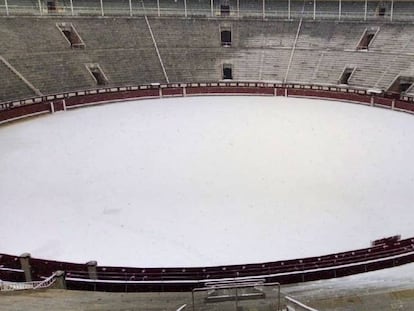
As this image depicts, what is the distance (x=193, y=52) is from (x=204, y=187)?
23773mm

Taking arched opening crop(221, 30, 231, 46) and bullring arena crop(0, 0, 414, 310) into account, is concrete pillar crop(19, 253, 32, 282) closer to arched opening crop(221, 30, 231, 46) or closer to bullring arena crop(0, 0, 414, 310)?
bullring arena crop(0, 0, 414, 310)

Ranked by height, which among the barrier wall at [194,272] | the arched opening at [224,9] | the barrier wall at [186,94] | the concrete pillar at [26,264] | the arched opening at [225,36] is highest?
the arched opening at [224,9]

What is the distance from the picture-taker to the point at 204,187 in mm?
15742

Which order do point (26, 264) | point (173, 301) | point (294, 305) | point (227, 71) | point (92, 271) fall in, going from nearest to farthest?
point (294, 305)
point (173, 301)
point (92, 271)
point (26, 264)
point (227, 71)

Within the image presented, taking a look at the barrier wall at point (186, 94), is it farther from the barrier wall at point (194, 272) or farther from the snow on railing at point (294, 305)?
the snow on railing at point (294, 305)

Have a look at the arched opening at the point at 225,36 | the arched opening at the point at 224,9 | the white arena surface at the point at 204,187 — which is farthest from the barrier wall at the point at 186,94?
the arched opening at the point at 224,9

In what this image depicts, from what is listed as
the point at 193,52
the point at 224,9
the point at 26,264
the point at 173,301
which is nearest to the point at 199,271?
the point at 173,301

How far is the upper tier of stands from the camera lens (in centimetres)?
3209

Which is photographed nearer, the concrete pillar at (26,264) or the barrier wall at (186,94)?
the concrete pillar at (26,264)

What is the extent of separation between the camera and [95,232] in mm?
12945

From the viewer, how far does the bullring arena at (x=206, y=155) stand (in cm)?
873

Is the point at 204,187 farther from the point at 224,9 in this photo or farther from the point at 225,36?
the point at 224,9

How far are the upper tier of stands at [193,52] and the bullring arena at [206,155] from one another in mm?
145

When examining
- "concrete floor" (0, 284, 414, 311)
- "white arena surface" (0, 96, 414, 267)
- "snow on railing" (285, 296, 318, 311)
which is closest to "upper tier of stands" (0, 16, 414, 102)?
"white arena surface" (0, 96, 414, 267)
